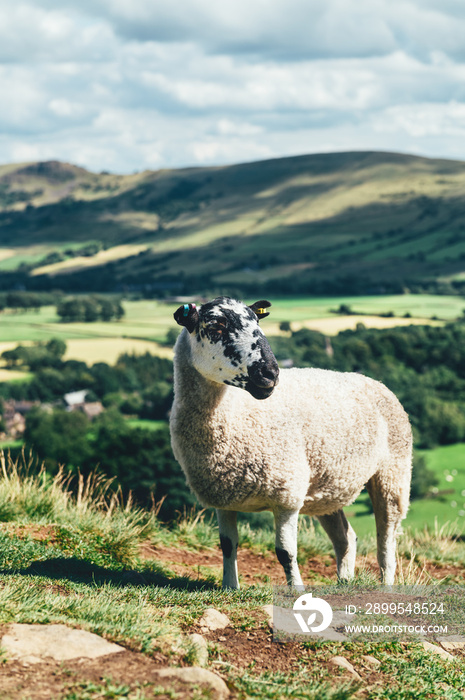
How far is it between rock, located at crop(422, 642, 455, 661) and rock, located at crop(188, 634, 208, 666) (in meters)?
2.49

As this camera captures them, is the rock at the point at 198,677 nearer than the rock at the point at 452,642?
Yes

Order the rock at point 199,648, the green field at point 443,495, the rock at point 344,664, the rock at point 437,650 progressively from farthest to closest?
the green field at point 443,495 < the rock at point 437,650 < the rock at point 344,664 < the rock at point 199,648

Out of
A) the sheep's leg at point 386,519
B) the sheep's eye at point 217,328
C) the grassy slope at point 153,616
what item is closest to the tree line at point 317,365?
the grassy slope at point 153,616

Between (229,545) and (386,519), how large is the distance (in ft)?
8.68

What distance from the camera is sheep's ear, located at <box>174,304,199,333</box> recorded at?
8.05 meters

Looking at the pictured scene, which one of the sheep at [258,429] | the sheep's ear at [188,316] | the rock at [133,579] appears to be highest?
the sheep's ear at [188,316]

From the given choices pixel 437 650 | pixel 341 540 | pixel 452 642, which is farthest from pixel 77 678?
pixel 341 540

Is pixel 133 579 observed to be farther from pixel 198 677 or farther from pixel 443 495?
pixel 443 495

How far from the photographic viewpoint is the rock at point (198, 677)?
5.27 metres

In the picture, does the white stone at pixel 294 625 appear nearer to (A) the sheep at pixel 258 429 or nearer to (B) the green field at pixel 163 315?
(A) the sheep at pixel 258 429

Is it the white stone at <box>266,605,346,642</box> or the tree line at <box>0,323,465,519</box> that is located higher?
the white stone at <box>266,605,346,642</box>

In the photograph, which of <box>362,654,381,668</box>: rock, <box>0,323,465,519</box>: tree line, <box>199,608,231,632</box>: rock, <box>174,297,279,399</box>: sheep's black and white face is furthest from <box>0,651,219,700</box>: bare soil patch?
<box>0,323,465,519</box>: tree line

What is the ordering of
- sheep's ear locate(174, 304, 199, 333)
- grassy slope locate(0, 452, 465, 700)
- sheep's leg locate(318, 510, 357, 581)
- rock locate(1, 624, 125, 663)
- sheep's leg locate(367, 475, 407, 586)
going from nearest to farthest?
rock locate(1, 624, 125, 663) < grassy slope locate(0, 452, 465, 700) < sheep's ear locate(174, 304, 199, 333) < sheep's leg locate(367, 475, 407, 586) < sheep's leg locate(318, 510, 357, 581)

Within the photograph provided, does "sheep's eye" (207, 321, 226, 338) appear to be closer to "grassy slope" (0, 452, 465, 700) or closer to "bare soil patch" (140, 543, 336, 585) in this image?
"grassy slope" (0, 452, 465, 700)
